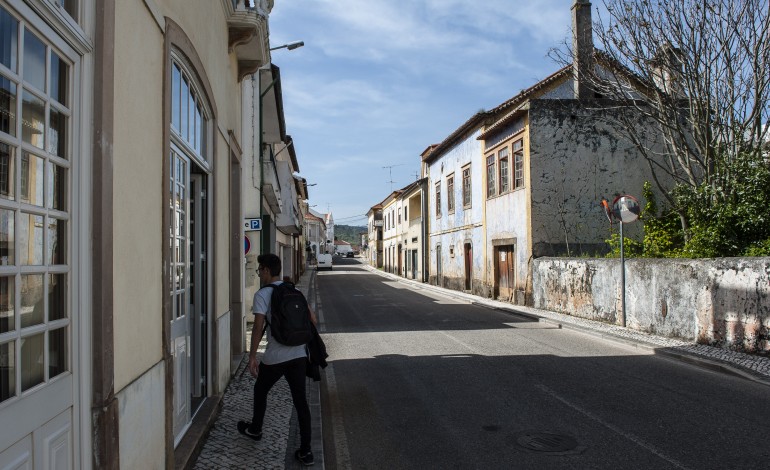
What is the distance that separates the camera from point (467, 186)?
1046 inches

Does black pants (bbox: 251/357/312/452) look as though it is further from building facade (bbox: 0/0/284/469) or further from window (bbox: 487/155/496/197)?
window (bbox: 487/155/496/197)

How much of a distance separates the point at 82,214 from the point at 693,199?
1379 centimetres

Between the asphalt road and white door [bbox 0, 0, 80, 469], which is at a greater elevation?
white door [bbox 0, 0, 80, 469]

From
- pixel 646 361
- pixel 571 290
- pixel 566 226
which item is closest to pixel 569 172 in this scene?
pixel 566 226

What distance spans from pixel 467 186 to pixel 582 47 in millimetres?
9959

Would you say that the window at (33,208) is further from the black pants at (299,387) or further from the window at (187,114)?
the black pants at (299,387)

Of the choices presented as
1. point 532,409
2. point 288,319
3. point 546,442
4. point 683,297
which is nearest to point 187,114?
point 288,319

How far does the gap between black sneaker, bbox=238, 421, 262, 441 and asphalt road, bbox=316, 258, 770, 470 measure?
64 cm

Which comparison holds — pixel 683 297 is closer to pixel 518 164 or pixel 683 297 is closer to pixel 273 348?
pixel 273 348

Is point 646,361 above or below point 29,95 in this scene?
below

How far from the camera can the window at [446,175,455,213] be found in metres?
29.2

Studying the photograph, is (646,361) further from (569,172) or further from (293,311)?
(569,172)

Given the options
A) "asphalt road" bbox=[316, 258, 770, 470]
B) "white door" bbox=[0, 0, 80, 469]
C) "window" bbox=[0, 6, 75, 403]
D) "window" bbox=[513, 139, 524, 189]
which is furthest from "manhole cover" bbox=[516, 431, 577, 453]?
"window" bbox=[513, 139, 524, 189]

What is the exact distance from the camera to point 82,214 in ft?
8.95
